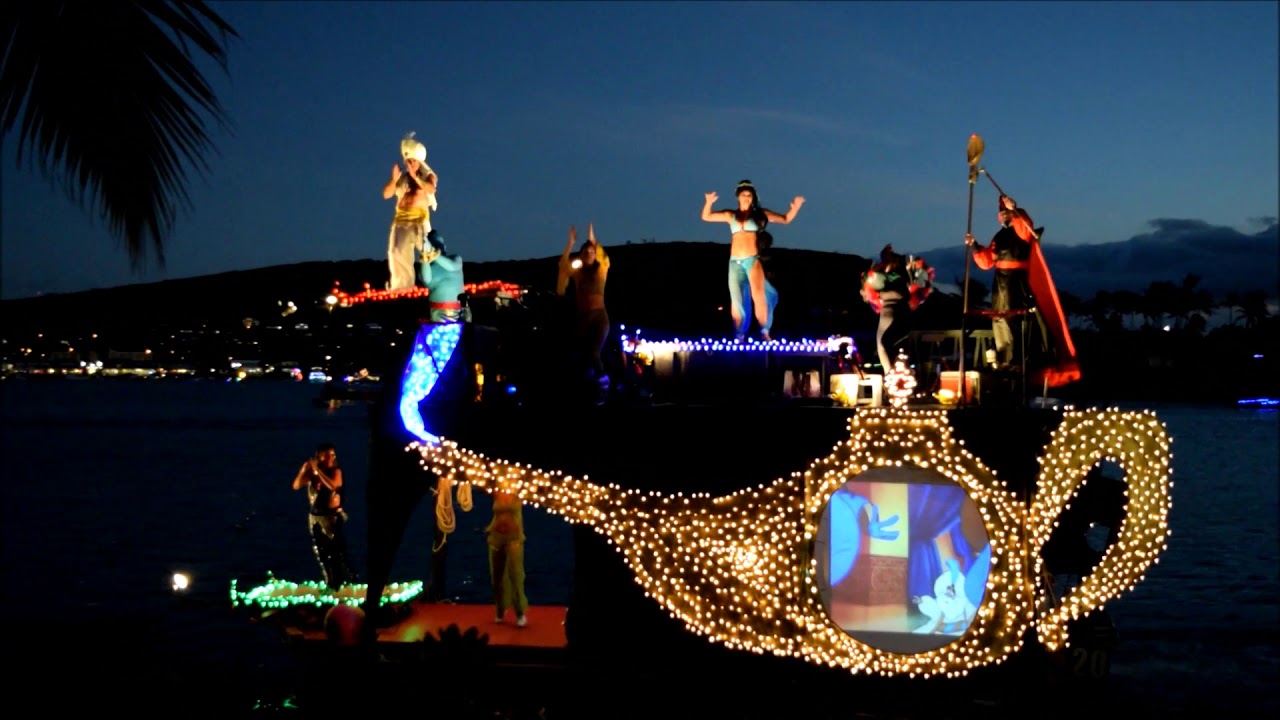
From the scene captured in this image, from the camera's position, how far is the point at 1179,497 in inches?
1745

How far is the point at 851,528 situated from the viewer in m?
10.5

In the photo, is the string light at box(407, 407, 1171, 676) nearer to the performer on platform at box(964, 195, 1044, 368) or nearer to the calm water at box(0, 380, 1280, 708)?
the performer on platform at box(964, 195, 1044, 368)

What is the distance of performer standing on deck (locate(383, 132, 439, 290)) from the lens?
10.6m

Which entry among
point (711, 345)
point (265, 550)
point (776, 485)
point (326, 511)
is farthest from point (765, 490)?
point (265, 550)

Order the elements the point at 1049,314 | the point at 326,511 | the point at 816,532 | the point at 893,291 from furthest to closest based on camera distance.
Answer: the point at 326,511
the point at 893,291
the point at 1049,314
the point at 816,532

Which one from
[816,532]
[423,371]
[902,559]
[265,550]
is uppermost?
[423,371]

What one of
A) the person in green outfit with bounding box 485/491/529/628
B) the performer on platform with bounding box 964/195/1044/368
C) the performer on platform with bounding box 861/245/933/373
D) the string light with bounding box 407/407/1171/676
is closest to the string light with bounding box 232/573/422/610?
the person in green outfit with bounding box 485/491/529/628

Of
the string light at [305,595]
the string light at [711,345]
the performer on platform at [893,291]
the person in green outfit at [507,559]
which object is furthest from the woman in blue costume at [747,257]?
the string light at [305,595]

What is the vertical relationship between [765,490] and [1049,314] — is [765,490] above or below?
below

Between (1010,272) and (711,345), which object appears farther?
(711,345)

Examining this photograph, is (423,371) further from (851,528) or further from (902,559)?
(902,559)

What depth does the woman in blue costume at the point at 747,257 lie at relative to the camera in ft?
34.1

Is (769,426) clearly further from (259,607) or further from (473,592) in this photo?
(473,592)

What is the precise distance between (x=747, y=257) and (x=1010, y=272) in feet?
7.46
